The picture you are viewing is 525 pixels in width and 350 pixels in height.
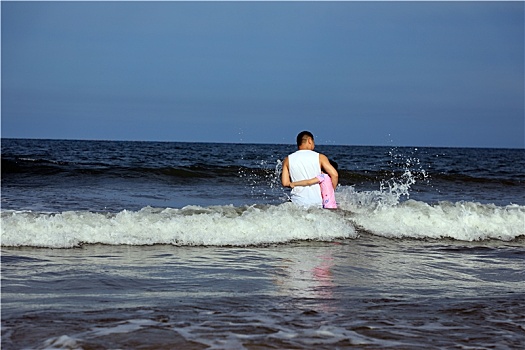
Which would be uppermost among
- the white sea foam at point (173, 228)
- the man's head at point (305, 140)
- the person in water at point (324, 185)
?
the man's head at point (305, 140)

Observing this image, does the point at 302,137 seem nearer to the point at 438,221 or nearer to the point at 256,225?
the point at 256,225

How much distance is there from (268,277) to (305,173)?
3.25 meters

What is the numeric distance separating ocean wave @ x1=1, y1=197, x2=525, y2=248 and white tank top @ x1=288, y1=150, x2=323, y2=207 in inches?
5.6

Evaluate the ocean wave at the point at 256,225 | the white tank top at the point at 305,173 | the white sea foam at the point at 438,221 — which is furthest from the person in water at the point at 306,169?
the white sea foam at the point at 438,221

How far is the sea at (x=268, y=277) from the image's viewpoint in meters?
3.89

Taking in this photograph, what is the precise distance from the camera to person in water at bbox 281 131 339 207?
8781 millimetres

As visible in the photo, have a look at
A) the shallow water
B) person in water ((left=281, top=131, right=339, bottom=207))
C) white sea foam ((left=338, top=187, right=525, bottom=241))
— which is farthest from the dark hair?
the shallow water

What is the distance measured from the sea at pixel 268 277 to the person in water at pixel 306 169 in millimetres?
232

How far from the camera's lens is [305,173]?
8797mm

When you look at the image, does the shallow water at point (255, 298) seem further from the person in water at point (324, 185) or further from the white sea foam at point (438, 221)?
the white sea foam at point (438, 221)

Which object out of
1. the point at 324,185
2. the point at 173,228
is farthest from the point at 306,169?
the point at 173,228

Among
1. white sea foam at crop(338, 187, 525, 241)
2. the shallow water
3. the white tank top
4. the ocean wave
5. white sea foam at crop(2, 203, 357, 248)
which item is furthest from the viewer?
white sea foam at crop(338, 187, 525, 241)

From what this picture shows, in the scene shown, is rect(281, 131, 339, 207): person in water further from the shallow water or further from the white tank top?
the shallow water

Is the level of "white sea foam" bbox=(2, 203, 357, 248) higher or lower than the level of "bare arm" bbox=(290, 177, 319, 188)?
lower
